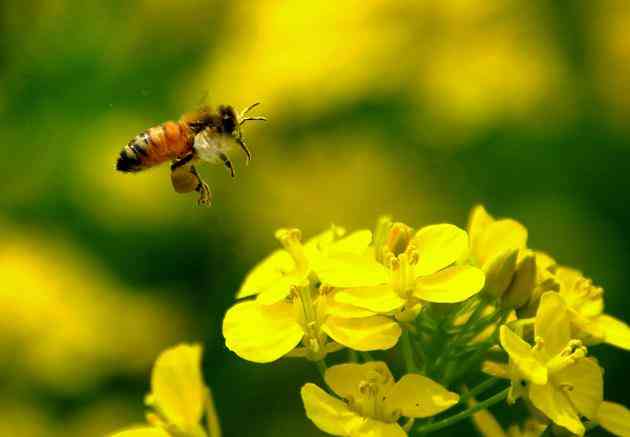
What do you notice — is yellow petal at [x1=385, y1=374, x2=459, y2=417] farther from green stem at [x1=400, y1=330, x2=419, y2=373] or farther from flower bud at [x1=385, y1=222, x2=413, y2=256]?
flower bud at [x1=385, y1=222, x2=413, y2=256]

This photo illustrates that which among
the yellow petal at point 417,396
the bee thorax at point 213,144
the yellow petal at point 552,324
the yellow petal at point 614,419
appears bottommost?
the yellow petal at point 614,419

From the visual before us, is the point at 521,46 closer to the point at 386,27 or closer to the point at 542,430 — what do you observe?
the point at 386,27

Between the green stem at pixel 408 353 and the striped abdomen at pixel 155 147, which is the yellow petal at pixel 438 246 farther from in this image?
the striped abdomen at pixel 155 147

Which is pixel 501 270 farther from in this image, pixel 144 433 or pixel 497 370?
pixel 144 433

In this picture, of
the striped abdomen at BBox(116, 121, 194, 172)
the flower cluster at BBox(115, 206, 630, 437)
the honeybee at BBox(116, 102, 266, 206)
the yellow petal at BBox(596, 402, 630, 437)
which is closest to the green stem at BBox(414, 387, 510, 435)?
the flower cluster at BBox(115, 206, 630, 437)

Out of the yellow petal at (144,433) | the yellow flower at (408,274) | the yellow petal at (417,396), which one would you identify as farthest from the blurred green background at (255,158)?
the yellow petal at (417,396)

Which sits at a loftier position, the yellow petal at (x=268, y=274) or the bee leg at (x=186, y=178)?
the bee leg at (x=186, y=178)

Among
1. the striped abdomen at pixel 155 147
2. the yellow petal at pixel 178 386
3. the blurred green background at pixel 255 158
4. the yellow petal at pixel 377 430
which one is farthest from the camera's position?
the blurred green background at pixel 255 158
